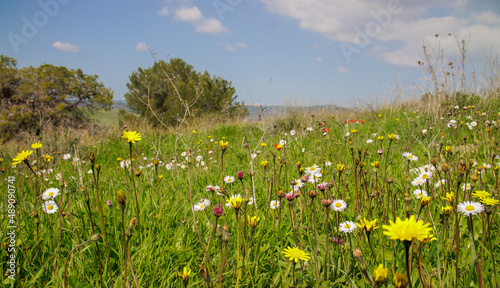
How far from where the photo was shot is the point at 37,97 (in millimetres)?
12812

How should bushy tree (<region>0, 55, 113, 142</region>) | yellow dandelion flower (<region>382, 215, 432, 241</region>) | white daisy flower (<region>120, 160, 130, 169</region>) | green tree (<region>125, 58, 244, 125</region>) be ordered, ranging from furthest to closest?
A: green tree (<region>125, 58, 244, 125</region>)
bushy tree (<region>0, 55, 113, 142</region>)
white daisy flower (<region>120, 160, 130, 169</region>)
yellow dandelion flower (<region>382, 215, 432, 241</region>)

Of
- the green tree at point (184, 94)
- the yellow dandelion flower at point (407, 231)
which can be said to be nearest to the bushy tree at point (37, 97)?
the green tree at point (184, 94)

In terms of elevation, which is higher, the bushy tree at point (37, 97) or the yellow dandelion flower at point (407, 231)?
the bushy tree at point (37, 97)

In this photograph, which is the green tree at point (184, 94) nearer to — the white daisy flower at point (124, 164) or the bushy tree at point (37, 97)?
the bushy tree at point (37, 97)

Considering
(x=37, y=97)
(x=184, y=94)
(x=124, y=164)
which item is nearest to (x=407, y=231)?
(x=124, y=164)

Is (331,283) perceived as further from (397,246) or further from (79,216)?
→ (79,216)

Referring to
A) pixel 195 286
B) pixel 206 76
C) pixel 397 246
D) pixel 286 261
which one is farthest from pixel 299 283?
pixel 206 76

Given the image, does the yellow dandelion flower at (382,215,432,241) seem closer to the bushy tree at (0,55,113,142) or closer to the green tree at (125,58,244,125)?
the bushy tree at (0,55,113,142)

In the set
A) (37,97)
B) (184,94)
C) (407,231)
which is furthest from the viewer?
(184,94)

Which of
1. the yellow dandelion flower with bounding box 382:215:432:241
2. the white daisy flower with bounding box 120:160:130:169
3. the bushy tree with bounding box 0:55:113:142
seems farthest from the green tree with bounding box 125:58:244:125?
the yellow dandelion flower with bounding box 382:215:432:241

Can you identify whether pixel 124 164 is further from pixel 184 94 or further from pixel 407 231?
pixel 184 94

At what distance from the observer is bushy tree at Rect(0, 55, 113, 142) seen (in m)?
12.2

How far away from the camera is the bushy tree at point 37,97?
12.2 metres

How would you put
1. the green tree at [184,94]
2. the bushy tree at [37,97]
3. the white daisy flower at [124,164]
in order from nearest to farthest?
the white daisy flower at [124,164] → the bushy tree at [37,97] → the green tree at [184,94]
